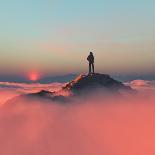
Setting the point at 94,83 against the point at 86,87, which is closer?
the point at 94,83

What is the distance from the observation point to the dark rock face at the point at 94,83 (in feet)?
257

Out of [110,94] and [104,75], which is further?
[110,94]

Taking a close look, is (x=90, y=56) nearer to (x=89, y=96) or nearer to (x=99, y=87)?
(x=99, y=87)

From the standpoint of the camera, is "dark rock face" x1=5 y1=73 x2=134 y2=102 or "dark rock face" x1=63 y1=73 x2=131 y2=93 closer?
"dark rock face" x1=63 y1=73 x2=131 y2=93

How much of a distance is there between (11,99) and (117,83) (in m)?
38.6

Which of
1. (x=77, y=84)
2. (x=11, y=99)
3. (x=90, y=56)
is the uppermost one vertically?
(x=90, y=56)

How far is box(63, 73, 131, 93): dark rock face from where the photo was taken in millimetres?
78438

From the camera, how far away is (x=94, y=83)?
256 feet

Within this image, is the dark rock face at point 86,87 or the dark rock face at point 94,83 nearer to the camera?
the dark rock face at point 94,83

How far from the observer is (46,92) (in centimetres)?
8412

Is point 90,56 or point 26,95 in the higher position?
point 90,56

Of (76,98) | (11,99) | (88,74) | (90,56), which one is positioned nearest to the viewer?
(90,56)

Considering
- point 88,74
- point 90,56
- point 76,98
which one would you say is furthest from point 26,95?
point 90,56

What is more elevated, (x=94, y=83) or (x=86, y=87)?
(x=94, y=83)
